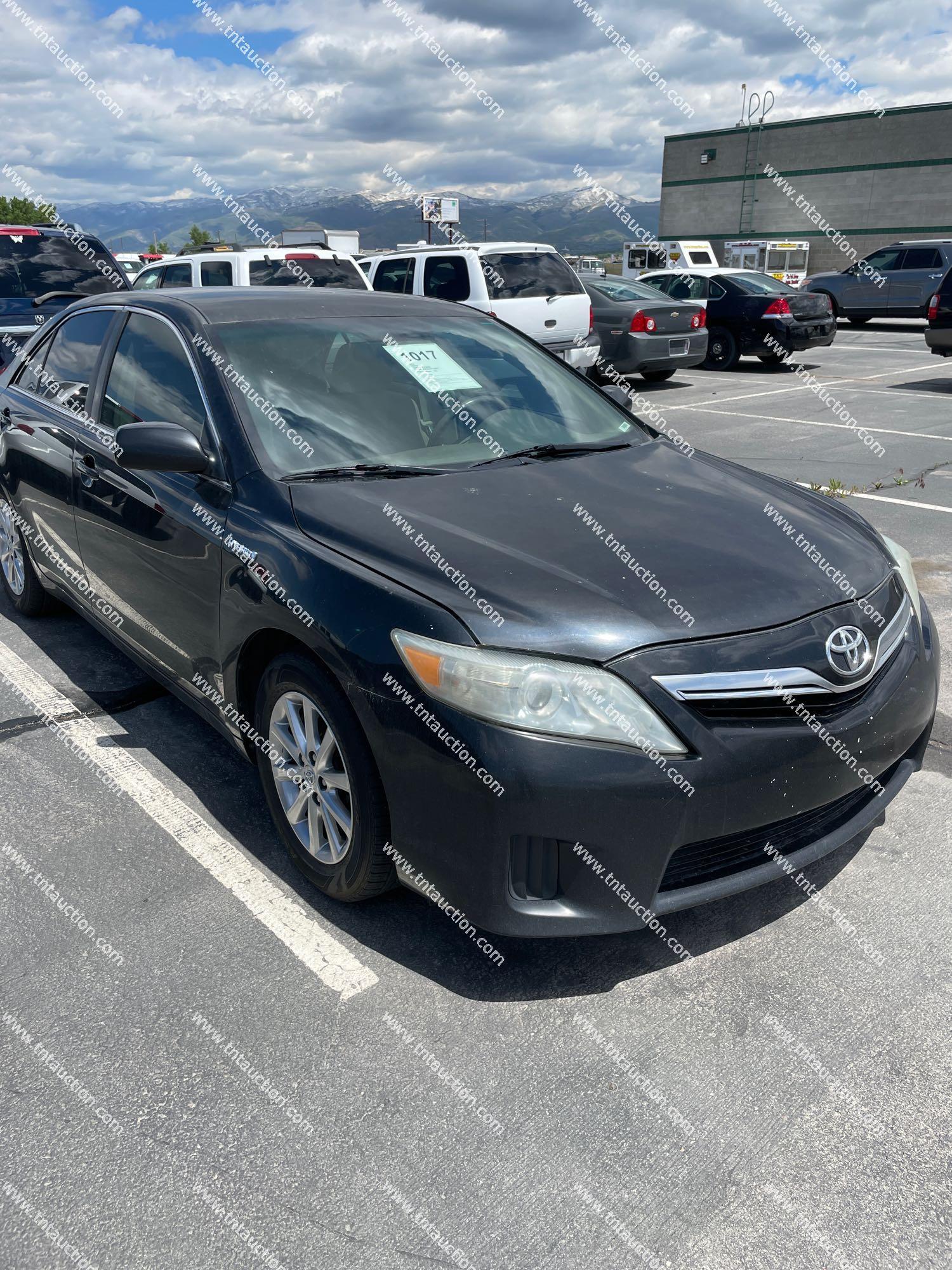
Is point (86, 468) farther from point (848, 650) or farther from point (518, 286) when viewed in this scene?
point (518, 286)

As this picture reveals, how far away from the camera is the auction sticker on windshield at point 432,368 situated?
354 centimetres

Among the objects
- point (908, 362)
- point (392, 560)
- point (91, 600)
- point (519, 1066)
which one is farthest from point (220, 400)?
point (908, 362)

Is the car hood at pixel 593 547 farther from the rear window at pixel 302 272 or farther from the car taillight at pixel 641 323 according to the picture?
the car taillight at pixel 641 323

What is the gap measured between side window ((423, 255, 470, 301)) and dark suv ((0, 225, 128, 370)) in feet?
12.2

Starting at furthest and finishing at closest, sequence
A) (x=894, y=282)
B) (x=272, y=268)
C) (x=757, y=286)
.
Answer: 1. (x=894, y=282)
2. (x=757, y=286)
3. (x=272, y=268)

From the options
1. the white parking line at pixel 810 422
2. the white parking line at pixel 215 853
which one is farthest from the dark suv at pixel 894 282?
the white parking line at pixel 215 853

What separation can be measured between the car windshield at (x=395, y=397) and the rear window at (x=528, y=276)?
8.58m

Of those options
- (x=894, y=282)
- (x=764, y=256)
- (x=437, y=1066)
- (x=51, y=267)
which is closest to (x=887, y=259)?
(x=894, y=282)

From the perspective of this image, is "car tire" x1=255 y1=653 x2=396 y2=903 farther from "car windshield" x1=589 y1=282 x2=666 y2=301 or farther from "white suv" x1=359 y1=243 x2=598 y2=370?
"car windshield" x1=589 y1=282 x2=666 y2=301

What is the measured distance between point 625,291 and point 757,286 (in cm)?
267

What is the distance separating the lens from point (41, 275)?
10.3 m

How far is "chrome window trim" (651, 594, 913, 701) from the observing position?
229cm

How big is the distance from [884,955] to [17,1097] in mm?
2176

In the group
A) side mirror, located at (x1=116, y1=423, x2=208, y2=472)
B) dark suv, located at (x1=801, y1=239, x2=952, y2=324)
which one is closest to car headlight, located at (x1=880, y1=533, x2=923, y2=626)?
side mirror, located at (x1=116, y1=423, x2=208, y2=472)
